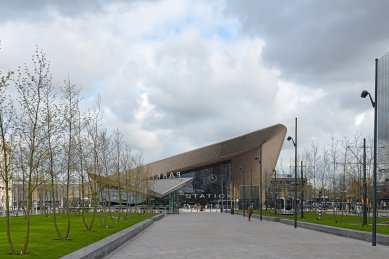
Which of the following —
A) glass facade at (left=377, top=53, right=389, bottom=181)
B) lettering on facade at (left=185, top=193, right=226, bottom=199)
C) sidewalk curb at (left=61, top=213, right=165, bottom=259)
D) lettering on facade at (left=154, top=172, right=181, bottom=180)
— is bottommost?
lettering on facade at (left=185, top=193, right=226, bottom=199)

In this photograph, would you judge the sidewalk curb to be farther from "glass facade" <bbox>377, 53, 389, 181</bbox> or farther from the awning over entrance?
"glass facade" <bbox>377, 53, 389, 181</bbox>

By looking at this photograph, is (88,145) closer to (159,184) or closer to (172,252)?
(172,252)

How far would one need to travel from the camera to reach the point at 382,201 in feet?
402

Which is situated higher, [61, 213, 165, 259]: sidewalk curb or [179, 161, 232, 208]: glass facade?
[61, 213, 165, 259]: sidewalk curb

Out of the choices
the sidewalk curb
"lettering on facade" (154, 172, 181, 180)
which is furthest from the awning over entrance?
the sidewalk curb

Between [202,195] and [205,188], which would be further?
[202,195]

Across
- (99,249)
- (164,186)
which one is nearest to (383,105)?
(164,186)

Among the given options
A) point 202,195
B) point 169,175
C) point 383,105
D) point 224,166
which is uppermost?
point 383,105

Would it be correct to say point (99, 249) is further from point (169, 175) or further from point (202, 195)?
point (169, 175)

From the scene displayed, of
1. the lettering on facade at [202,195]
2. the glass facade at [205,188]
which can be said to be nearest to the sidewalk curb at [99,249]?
the glass facade at [205,188]

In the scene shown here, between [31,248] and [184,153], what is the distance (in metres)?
113

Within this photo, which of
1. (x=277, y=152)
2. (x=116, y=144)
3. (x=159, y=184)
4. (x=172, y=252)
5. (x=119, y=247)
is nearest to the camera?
(x=172, y=252)

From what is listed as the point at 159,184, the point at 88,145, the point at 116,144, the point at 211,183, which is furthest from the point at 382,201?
the point at 88,145

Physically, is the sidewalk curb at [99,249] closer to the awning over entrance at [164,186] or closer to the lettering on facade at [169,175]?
the awning over entrance at [164,186]
